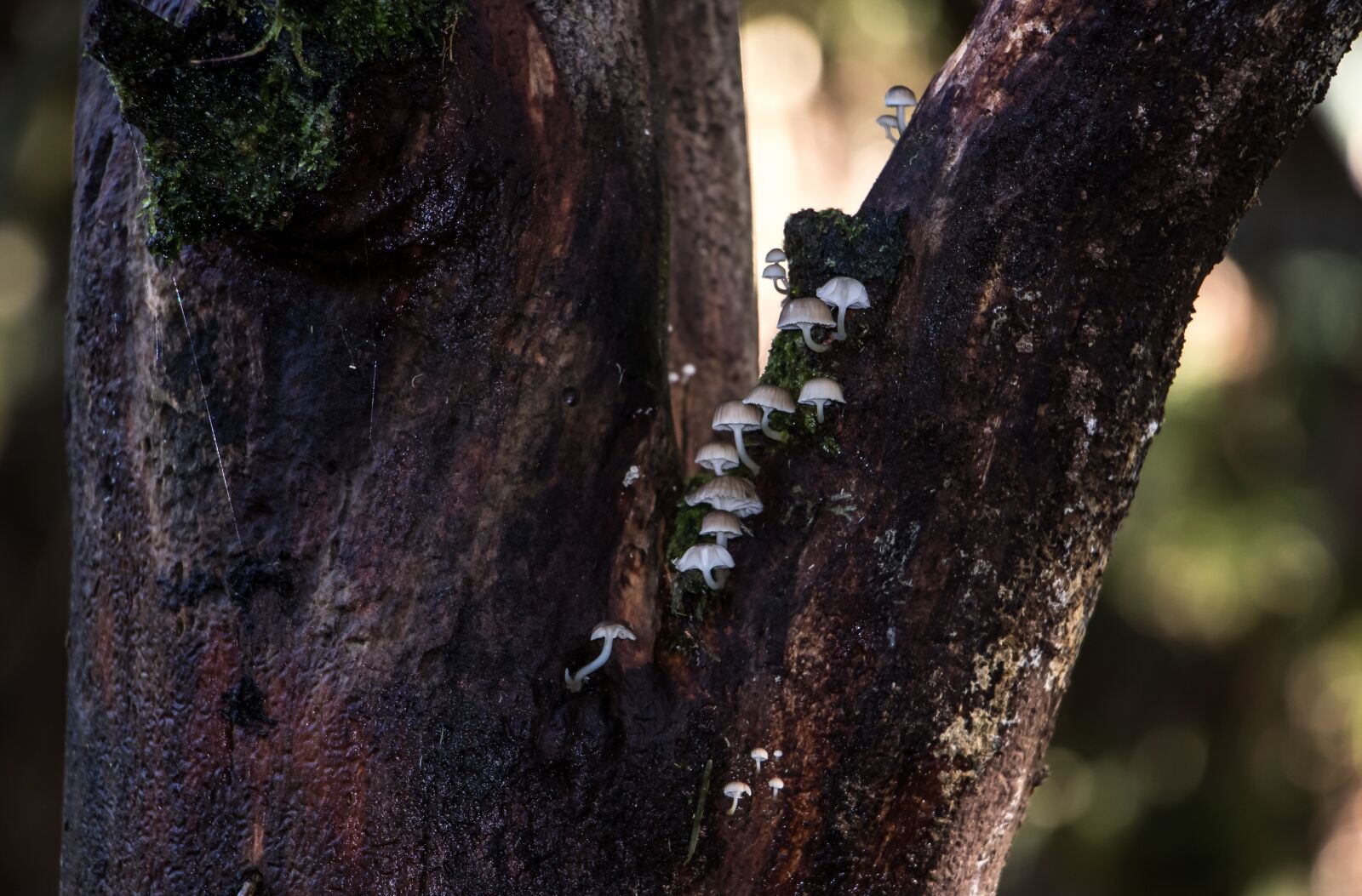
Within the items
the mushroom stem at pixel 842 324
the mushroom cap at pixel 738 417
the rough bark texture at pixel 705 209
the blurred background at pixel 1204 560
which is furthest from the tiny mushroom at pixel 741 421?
the blurred background at pixel 1204 560

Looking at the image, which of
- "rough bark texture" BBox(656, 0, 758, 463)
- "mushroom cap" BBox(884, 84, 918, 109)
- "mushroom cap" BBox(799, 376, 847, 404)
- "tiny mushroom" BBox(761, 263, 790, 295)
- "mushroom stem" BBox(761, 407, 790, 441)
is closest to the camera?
"mushroom cap" BBox(799, 376, 847, 404)

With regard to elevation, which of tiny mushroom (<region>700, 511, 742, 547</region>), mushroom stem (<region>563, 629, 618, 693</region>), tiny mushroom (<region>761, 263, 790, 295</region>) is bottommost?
mushroom stem (<region>563, 629, 618, 693</region>)

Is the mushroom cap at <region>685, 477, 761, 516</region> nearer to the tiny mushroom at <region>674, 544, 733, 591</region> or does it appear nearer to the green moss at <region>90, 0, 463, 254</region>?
the tiny mushroom at <region>674, 544, 733, 591</region>

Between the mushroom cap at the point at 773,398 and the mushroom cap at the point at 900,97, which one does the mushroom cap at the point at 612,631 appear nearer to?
the mushroom cap at the point at 773,398

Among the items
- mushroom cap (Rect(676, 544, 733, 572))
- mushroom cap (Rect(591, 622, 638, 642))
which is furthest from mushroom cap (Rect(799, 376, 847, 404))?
mushroom cap (Rect(591, 622, 638, 642))

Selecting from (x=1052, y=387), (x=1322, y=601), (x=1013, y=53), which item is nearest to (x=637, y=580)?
(x=1052, y=387)

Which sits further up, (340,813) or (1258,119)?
(1258,119)

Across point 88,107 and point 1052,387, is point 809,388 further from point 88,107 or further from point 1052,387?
point 88,107
